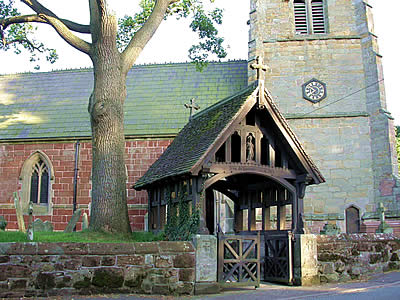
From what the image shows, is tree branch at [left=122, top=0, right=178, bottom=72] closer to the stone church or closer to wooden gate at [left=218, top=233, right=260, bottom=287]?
wooden gate at [left=218, top=233, right=260, bottom=287]

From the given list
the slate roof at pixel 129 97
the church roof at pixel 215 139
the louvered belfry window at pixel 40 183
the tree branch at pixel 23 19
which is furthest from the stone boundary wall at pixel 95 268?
→ the louvered belfry window at pixel 40 183

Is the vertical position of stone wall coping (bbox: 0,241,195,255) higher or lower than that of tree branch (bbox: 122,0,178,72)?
lower

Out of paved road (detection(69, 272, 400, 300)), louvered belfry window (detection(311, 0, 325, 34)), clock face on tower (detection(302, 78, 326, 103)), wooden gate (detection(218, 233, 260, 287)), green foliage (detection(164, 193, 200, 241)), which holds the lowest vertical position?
paved road (detection(69, 272, 400, 300))

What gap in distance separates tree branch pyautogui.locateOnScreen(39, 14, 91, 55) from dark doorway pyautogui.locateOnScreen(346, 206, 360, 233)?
12.6 m

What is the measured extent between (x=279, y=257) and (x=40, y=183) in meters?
15.0

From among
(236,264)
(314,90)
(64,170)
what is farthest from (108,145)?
(314,90)

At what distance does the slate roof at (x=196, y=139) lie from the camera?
34.5 ft

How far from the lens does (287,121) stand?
2006cm

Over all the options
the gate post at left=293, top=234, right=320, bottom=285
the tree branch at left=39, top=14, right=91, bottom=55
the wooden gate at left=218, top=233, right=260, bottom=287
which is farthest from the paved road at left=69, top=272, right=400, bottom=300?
the tree branch at left=39, top=14, right=91, bottom=55

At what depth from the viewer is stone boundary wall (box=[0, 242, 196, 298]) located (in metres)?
8.37

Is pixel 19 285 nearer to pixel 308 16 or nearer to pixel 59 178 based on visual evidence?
pixel 59 178

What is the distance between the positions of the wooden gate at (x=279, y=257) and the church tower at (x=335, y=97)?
7560 mm

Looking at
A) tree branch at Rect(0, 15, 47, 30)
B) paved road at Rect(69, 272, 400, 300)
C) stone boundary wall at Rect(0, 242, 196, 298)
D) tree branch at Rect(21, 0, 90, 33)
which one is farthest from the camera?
tree branch at Rect(0, 15, 47, 30)

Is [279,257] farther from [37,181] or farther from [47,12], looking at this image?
[37,181]
